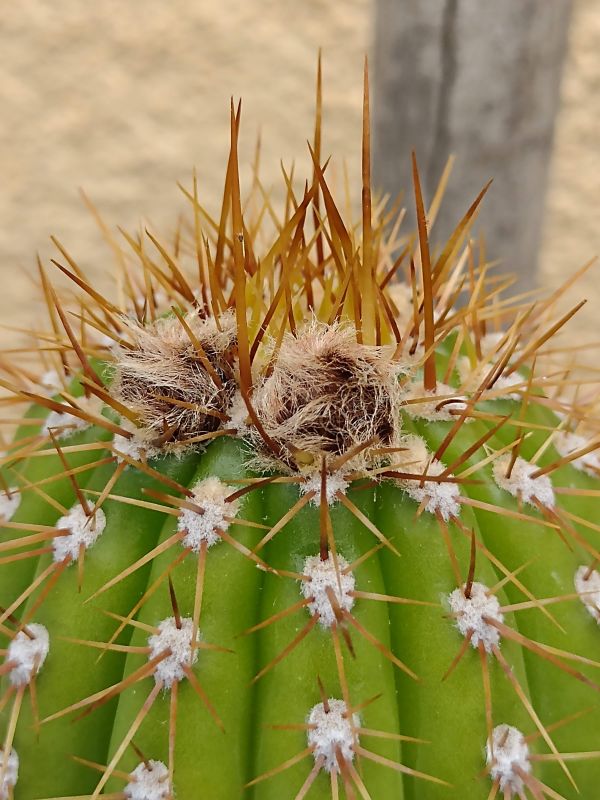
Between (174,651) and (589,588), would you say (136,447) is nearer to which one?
(174,651)

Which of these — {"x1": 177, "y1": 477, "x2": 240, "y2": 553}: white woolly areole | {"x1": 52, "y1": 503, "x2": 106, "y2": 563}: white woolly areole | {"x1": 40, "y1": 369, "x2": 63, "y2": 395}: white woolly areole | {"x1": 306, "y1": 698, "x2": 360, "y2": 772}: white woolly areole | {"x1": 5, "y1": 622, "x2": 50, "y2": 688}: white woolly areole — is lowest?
{"x1": 306, "y1": 698, "x2": 360, "y2": 772}: white woolly areole

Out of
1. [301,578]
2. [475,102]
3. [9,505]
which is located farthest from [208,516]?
[475,102]

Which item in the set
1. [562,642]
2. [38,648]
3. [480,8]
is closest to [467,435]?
[562,642]

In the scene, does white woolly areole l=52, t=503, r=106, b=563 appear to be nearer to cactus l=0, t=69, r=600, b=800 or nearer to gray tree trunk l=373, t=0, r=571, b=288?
cactus l=0, t=69, r=600, b=800

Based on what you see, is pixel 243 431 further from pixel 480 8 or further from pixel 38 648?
pixel 480 8

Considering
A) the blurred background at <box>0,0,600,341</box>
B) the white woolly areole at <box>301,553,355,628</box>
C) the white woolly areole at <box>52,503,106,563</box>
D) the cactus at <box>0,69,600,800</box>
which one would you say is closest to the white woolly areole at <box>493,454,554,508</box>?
the cactus at <box>0,69,600,800</box>

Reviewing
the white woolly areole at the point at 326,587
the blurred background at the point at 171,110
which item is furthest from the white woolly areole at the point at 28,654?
the blurred background at the point at 171,110
